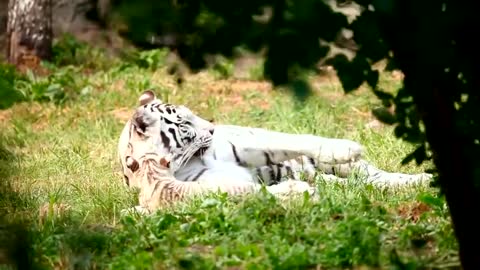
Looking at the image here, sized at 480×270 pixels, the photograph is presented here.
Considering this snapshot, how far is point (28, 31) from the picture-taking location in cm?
1195

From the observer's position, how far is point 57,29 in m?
13.5

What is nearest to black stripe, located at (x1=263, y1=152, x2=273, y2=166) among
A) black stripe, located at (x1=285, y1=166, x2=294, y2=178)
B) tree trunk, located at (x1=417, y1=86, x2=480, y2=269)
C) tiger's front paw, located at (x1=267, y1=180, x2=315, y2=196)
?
black stripe, located at (x1=285, y1=166, x2=294, y2=178)

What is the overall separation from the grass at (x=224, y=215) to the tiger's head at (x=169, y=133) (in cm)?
31

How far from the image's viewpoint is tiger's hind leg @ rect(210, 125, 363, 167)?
22.4 feet

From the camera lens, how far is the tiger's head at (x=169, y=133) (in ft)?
21.9

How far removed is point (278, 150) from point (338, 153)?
376 millimetres

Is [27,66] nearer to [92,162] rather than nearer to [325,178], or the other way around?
[92,162]

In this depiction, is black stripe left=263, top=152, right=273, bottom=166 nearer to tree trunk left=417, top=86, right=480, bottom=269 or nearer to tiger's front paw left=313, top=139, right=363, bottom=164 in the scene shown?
tiger's front paw left=313, top=139, right=363, bottom=164

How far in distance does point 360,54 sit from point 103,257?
167 cm

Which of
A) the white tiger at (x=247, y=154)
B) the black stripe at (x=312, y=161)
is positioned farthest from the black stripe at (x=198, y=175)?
the black stripe at (x=312, y=161)

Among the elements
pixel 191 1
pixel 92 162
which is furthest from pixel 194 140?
pixel 191 1

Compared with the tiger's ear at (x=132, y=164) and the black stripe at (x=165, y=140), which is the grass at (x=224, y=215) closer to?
the tiger's ear at (x=132, y=164)

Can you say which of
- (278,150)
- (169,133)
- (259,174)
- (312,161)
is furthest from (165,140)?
(312,161)

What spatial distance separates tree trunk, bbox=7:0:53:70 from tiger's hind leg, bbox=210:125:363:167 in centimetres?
544
